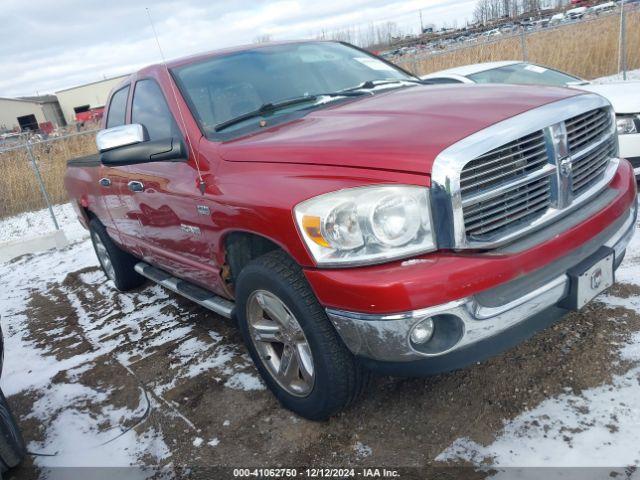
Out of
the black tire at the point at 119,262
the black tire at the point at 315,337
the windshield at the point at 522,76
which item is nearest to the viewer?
the black tire at the point at 315,337

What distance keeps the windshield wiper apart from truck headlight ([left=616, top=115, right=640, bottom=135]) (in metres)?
3.17

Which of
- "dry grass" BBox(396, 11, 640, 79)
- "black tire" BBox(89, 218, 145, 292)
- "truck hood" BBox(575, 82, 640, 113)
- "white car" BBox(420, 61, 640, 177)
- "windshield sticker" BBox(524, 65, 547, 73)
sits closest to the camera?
"white car" BBox(420, 61, 640, 177)

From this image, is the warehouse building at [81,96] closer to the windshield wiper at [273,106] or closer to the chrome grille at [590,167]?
the windshield wiper at [273,106]

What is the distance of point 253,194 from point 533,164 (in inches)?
48.0

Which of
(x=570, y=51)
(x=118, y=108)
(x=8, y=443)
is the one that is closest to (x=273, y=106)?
(x=118, y=108)

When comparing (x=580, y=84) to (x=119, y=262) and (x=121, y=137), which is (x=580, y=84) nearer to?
(x=121, y=137)

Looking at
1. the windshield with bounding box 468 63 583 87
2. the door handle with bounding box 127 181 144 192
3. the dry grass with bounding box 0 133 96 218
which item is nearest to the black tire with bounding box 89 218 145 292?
the door handle with bounding box 127 181 144 192

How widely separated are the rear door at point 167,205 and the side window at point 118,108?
0.28m

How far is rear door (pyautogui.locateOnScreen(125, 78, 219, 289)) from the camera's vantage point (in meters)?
2.97

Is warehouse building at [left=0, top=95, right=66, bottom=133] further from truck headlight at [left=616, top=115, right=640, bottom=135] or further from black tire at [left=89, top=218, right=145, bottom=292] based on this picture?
truck headlight at [left=616, top=115, right=640, bottom=135]

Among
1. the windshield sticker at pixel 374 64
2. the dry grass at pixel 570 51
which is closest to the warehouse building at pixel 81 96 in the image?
the dry grass at pixel 570 51

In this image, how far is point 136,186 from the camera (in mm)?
3605

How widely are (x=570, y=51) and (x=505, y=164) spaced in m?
14.1

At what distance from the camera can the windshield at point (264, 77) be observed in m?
3.10
